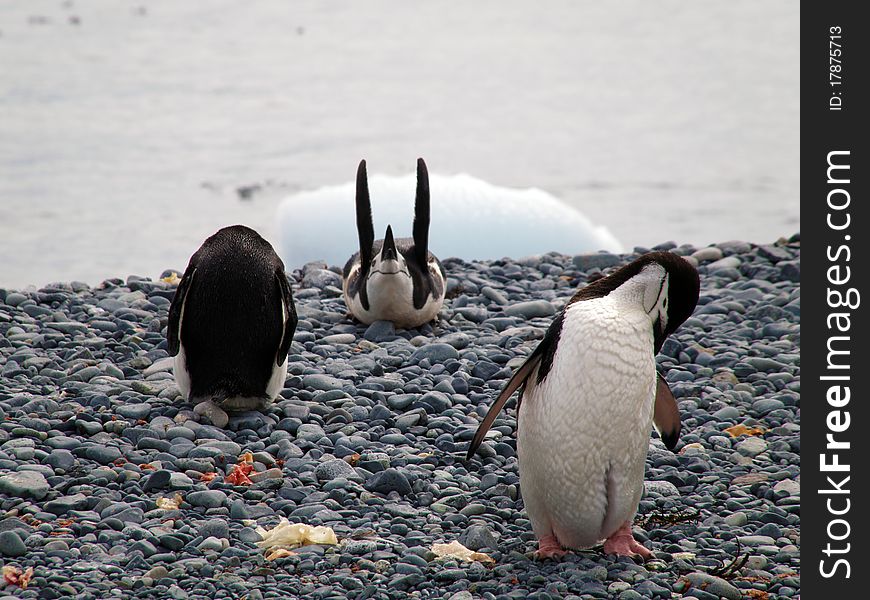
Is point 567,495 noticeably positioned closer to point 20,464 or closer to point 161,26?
point 20,464

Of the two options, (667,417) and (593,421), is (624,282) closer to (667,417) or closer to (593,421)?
(593,421)

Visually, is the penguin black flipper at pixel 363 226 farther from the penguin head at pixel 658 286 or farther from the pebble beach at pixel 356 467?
the penguin head at pixel 658 286

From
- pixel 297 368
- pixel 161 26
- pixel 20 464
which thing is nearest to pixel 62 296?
pixel 297 368

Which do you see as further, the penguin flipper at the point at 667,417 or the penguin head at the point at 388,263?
the penguin head at the point at 388,263

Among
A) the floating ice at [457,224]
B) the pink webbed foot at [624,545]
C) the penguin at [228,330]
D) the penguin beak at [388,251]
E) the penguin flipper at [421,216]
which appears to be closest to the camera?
the pink webbed foot at [624,545]

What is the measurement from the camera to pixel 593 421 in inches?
96.2

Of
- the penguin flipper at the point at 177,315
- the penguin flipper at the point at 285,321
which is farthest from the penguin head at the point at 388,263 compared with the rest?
the penguin flipper at the point at 177,315

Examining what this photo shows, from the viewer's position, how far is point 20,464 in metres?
2.92

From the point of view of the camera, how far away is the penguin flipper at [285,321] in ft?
11.1

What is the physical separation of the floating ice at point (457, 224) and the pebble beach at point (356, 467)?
6.09ft

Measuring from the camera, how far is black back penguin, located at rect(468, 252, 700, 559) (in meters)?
2.44

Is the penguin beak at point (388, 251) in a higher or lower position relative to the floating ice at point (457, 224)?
higher

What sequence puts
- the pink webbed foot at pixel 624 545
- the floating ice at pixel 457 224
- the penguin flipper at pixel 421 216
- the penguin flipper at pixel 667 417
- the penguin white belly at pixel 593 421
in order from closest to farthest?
1. the penguin white belly at pixel 593 421
2. the pink webbed foot at pixel 624 545
3. the penguin flipper at pixel 667 417
4. the penguin flipper at pixel 421 216
5. the floating ice at pixel 457 224

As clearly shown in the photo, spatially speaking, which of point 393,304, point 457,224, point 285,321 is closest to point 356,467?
point 285,321
